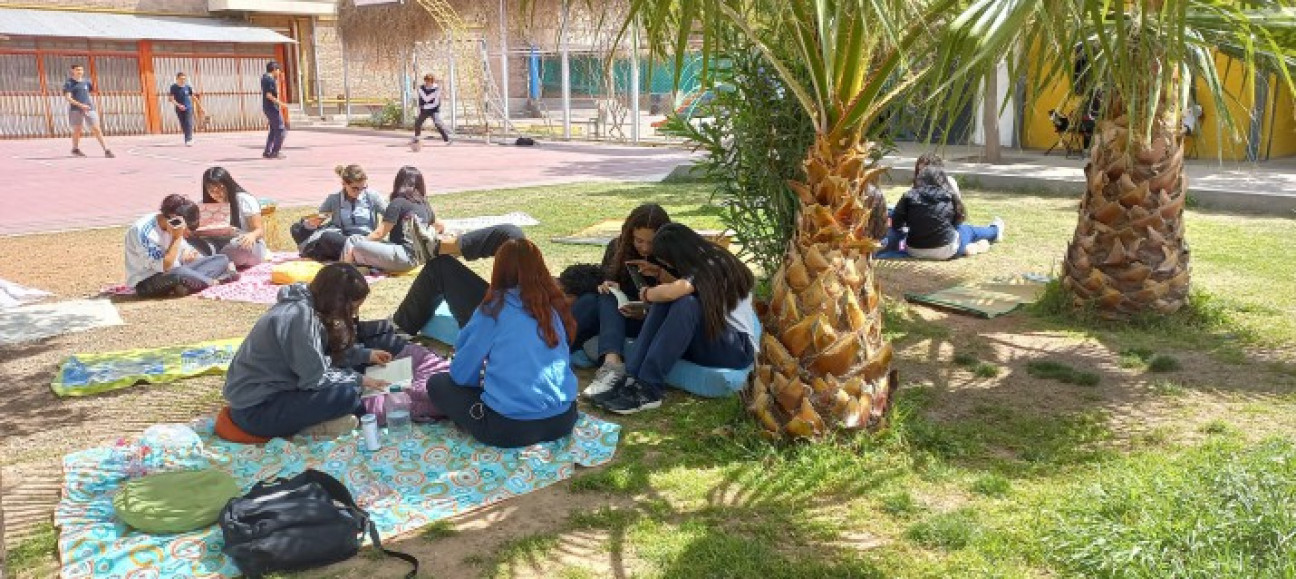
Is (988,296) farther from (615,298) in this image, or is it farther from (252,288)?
(252,288)

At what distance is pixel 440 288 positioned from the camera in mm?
5926

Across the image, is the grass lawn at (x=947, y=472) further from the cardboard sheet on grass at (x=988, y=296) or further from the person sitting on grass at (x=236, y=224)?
the person sitting on grass at (x=236, y=224)

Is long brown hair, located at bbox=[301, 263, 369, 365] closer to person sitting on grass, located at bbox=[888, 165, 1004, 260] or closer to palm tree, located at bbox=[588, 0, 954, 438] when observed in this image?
palm tree, located at bbox=[588, 0, 954, 438]

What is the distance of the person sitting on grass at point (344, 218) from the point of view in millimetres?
8500

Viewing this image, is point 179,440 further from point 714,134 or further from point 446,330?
point 714,134

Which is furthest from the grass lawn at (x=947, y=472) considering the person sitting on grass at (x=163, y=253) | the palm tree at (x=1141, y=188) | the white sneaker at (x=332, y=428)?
the person sitting on grass at (x=163, y=253)

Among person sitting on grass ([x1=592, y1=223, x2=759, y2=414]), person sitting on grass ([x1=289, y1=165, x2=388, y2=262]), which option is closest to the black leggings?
person sitting on grass ([x1=592, y1=223, x2=759, y2=414])

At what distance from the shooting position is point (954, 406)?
16.5ft

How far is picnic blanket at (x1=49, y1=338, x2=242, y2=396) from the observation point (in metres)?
5.41

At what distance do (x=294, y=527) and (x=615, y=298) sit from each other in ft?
8.22

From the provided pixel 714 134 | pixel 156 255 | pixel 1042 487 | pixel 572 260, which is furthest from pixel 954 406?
pixel 156 255

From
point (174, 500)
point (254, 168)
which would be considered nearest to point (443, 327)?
point (174, 500)

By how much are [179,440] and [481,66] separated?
62.6 feet

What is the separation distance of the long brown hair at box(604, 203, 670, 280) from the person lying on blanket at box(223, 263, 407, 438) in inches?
60.5
